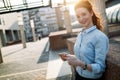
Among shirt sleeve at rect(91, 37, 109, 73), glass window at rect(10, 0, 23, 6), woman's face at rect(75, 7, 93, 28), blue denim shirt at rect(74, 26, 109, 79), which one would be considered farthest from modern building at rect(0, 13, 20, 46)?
shirt sleeve at rect(91, 37, 109, 73)

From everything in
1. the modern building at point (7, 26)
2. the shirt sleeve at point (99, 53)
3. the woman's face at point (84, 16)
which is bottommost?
the modern building at point (7, 26)

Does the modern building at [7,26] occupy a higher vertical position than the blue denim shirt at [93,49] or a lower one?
lower

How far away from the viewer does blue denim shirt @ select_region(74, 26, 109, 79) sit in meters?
2.23

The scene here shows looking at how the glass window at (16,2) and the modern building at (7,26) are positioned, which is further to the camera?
the modern building at (7,26)

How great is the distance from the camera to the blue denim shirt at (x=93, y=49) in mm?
2234

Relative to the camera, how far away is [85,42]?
2408mm

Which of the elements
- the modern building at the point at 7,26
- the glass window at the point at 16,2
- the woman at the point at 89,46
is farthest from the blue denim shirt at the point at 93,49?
the modern building at the point at 7,26

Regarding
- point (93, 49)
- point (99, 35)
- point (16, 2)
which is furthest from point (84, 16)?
point (16, 2)

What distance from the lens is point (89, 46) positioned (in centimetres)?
235

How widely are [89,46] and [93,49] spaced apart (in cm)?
6

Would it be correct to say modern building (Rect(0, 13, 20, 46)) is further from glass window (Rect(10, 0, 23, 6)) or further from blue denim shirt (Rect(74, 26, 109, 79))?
blue denim shirt (Rect(74, 26, 109, 79))

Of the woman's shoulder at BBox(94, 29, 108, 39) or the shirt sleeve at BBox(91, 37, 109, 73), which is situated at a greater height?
the woman's shoulder at BBox(94, 29, 108, 39)

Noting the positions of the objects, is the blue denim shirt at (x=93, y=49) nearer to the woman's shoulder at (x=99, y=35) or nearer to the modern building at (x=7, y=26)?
the woman's shoulder at (x=99, y=35)

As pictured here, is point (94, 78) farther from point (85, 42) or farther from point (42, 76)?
point (42, 76)
